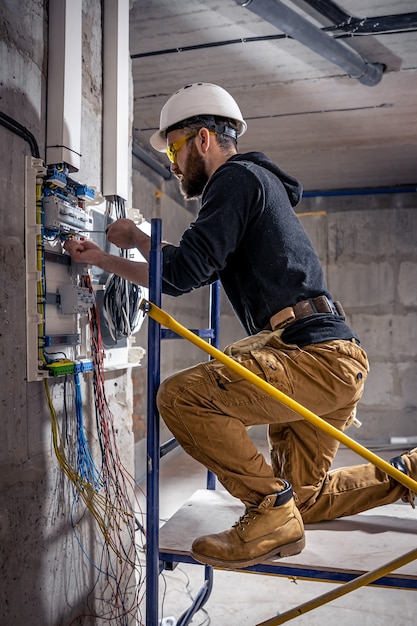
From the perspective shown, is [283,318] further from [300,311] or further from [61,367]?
[61,367]

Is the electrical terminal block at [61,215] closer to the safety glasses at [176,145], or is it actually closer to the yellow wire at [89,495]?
the safety glasses at [176,145]

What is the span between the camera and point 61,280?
1700 mm

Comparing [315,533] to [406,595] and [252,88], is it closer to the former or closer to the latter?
[406,595]

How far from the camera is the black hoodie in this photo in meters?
1.45

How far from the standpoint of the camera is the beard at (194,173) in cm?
172

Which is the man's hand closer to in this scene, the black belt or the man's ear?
the man's ear

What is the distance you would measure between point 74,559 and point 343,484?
96cm

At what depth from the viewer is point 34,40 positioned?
1.63 metres

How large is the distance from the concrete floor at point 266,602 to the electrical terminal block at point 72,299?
1437 mm

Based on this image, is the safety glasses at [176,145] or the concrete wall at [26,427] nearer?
the concrete wall at [26,427]

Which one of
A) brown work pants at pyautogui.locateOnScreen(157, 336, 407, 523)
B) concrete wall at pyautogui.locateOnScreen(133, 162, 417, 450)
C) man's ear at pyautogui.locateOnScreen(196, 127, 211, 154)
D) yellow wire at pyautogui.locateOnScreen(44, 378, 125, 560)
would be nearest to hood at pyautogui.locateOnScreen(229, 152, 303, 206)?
man's ear at pyautogui.locateOnScreen(196, 127, 211, 154)

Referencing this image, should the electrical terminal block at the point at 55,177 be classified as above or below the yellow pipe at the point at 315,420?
above

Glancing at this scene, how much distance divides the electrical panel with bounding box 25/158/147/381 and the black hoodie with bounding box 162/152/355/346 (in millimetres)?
357

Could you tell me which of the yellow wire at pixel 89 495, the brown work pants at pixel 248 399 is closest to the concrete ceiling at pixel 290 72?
the brown work pants at pixel 248 399
